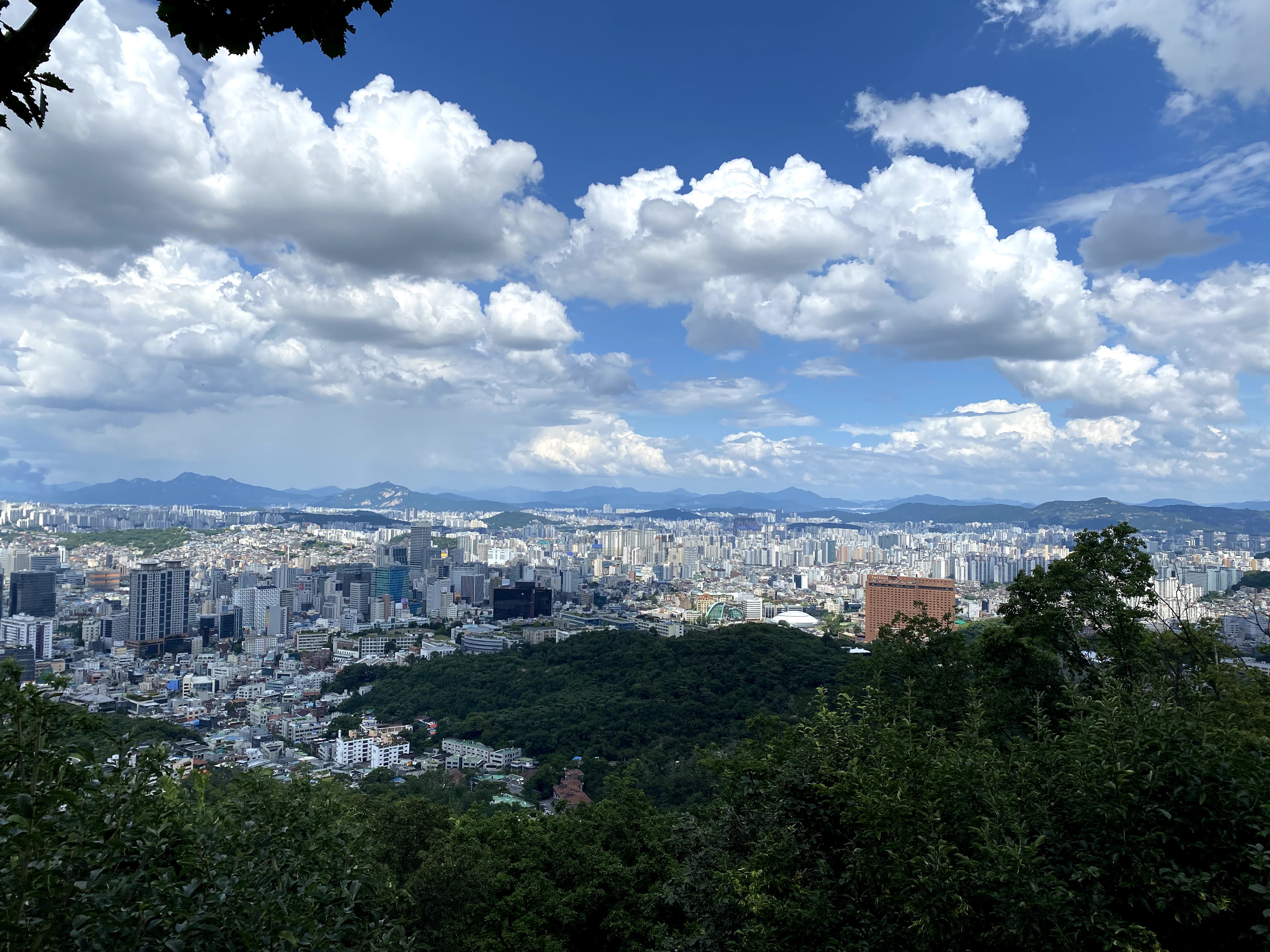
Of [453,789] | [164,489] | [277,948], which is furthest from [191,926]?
[164,489]

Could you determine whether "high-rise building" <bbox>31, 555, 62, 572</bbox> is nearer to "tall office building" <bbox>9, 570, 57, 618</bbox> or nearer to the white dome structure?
"tall office building" <bbox>9, 570, 57, 618</bbox>

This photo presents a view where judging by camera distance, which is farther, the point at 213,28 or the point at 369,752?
the point at 369,752

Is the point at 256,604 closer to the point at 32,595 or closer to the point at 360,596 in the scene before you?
the point at 360,596

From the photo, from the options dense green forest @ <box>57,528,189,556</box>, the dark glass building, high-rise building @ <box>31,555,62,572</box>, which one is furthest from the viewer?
dense green forest @ <box>57,528,189,556</box>

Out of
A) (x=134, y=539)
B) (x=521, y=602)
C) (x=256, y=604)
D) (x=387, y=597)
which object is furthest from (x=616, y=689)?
(x=134, y=539)

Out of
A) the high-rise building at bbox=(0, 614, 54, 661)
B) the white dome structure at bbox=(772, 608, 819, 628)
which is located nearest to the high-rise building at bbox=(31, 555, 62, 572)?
the high-rise building at bbox=(0, 614, 54, 661)

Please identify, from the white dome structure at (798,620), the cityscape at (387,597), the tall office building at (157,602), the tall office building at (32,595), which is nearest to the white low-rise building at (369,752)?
the cityscape at (387,597)
